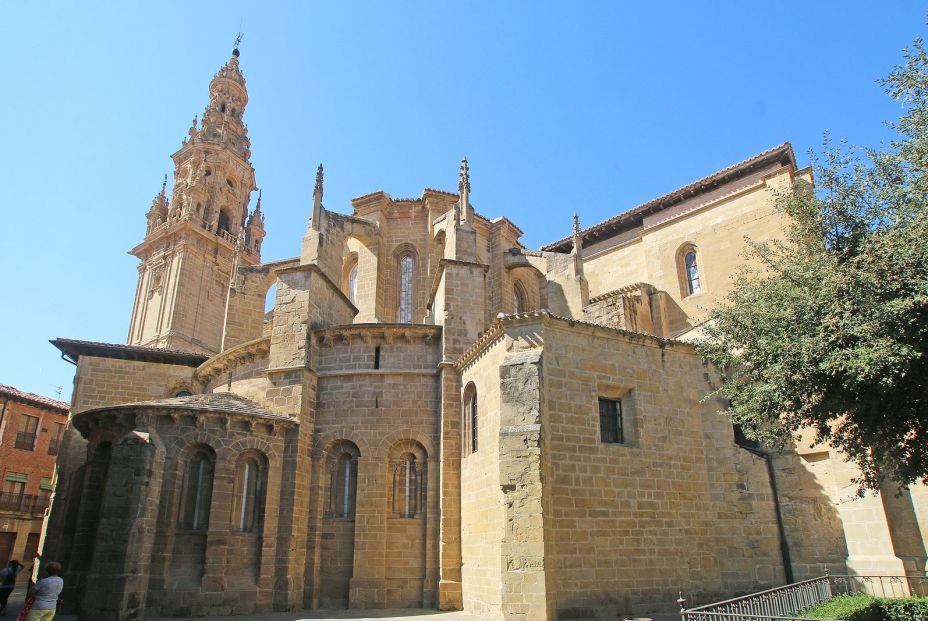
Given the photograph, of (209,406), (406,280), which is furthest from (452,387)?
(406,280)

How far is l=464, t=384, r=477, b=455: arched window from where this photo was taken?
49.2 ft

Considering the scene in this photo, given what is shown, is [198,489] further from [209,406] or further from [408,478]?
[408,478]

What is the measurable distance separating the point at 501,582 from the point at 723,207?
1587 centimetres

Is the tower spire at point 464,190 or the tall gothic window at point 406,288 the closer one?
the tower spire at point 464,190

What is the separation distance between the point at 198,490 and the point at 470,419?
21.9 ft

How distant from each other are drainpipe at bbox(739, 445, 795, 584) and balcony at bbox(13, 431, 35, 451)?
1286 inches

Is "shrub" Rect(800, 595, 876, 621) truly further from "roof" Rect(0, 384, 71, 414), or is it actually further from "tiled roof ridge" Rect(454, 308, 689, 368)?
"roof" Rect(0, 384, 71, 414)

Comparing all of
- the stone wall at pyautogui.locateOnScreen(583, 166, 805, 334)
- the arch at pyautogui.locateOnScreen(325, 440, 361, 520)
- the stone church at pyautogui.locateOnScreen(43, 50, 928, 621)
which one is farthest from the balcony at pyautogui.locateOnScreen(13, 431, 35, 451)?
the stone wall at pyautogui.locateOnScreen(583, 166, 805, 334)

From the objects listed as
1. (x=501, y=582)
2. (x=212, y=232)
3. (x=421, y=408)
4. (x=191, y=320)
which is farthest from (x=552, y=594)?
(x=212, y=232)

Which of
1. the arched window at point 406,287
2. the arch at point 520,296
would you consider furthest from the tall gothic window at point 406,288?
the arch at point 520,296

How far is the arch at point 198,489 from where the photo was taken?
46.7 feet

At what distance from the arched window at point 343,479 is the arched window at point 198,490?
2880 millimetres

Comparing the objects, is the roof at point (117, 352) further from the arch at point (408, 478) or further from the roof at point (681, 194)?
the roof at point (681, 194)

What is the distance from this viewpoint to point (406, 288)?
22297mm
